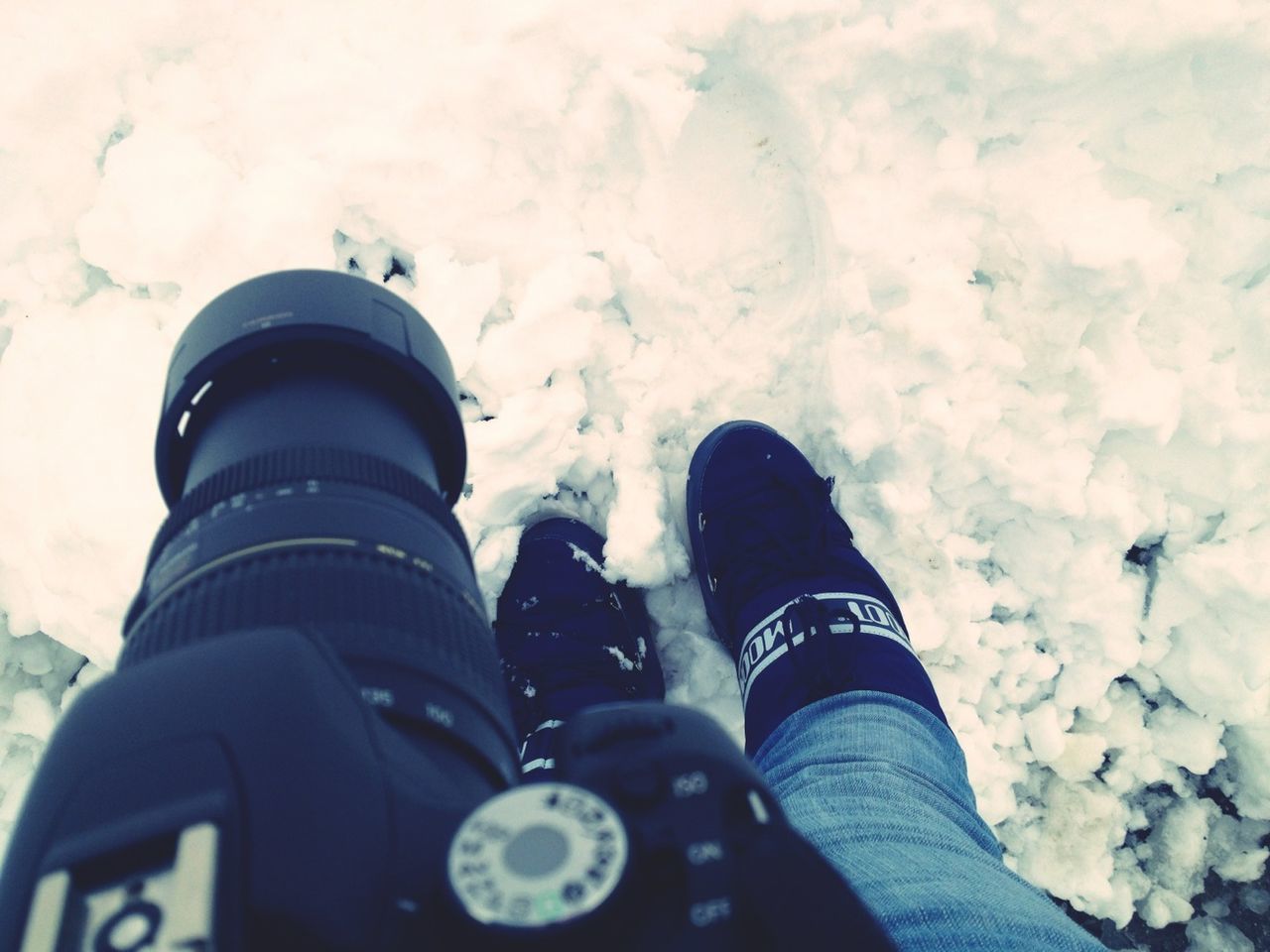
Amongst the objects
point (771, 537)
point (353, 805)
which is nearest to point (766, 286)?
point (771, 537)

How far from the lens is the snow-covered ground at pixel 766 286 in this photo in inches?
44.9

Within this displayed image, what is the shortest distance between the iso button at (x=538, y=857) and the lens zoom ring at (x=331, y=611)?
0.61 ft

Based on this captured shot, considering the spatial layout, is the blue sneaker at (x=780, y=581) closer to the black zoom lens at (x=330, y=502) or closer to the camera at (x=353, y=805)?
the black zoom lens at (x=330, y=502)

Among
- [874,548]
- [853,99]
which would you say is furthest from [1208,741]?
[853,99]

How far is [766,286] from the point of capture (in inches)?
51.5

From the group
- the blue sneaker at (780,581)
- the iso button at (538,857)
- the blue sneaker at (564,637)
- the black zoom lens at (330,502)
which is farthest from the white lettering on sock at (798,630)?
the iso button at (538,857)

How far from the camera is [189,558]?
61cm

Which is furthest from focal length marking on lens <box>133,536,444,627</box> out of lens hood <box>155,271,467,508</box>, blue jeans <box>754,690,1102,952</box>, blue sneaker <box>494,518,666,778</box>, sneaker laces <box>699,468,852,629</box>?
sneaker laces <box>699,468,852,629</box>

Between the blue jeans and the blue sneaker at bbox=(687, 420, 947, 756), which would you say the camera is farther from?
the blue sneaker at bbox=(687, 420, 947, 756)

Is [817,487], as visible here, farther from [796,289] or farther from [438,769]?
[438,769]

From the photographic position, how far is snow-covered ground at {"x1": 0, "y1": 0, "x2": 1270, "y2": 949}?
1.14 metres

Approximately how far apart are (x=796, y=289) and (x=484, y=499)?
0.50 metres

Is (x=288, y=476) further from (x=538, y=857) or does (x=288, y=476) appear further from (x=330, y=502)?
(x=538, y=857)

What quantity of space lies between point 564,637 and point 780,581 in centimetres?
31
